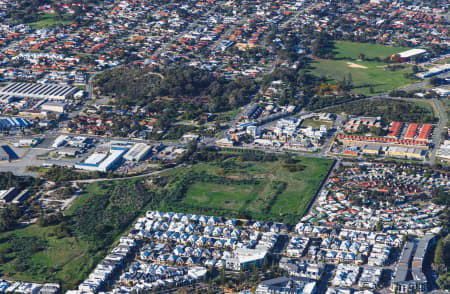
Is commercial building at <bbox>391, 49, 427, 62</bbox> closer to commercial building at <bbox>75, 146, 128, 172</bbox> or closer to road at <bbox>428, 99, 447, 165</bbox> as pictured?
road at <bbox>428, 99, 447, 165</bbox>

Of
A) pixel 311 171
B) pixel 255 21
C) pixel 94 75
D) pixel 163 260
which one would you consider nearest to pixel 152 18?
pixel 255 21

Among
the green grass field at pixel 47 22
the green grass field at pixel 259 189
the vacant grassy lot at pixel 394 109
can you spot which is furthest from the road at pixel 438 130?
the green grass field at pixel 47 22

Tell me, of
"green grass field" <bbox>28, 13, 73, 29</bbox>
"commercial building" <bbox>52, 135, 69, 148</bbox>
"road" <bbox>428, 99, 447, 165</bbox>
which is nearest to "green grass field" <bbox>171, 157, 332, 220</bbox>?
"road" <bbox>428, 99, 447, 165</bbox>

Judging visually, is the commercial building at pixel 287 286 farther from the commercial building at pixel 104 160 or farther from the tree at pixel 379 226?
the commercial building at pixel 104 160

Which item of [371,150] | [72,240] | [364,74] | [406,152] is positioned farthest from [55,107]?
[364,74]

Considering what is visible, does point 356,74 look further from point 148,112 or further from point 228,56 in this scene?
point 148,112

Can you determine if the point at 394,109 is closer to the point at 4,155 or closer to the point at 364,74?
the point at 364,74
